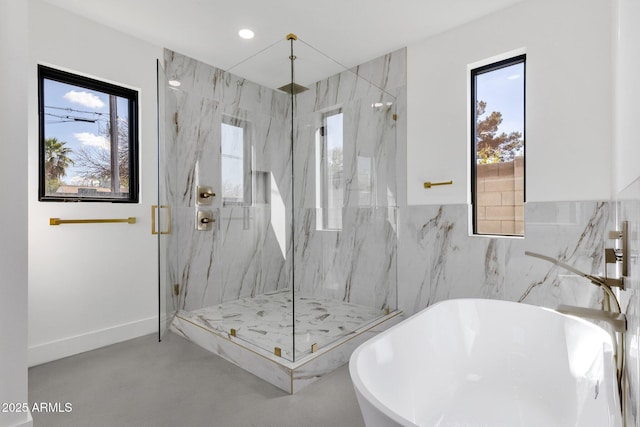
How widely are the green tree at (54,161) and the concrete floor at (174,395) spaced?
4.23 feet

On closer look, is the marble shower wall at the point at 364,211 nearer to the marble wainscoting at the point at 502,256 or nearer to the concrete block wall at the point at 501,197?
the marble wainscoting at the point at 502,256

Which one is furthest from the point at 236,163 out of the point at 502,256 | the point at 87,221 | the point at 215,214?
the point at 502,256

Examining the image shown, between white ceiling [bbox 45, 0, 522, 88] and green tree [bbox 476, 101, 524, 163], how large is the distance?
77cm

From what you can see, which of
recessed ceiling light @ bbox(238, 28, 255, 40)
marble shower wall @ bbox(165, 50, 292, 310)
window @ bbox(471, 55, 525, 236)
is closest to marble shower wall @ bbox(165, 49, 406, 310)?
marble shower wall @ bbox(165, 50, 292, 310)

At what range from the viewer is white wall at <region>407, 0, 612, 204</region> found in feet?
6.54

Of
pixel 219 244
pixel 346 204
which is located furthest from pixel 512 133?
pixel 219 244

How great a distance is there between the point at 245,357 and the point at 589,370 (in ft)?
6.21

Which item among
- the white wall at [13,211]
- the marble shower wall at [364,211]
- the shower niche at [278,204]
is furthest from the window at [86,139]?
the marble shower wall at [364,211]

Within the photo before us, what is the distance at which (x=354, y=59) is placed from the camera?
312cm

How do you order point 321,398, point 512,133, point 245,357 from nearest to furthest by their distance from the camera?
point 321,398
point 245,357
point 512,133

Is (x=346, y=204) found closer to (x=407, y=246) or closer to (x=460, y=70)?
(x=407, y=246)

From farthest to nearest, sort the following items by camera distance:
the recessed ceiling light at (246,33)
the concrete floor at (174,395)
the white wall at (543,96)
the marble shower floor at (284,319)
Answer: the recessed ceiling light at (246,33)
the marble shower floor at (284,319)
the white wall at (543,96)
the concrete floor at (174,395)

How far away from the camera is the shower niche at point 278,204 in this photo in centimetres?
261

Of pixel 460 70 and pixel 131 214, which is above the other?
pixel 460 70
